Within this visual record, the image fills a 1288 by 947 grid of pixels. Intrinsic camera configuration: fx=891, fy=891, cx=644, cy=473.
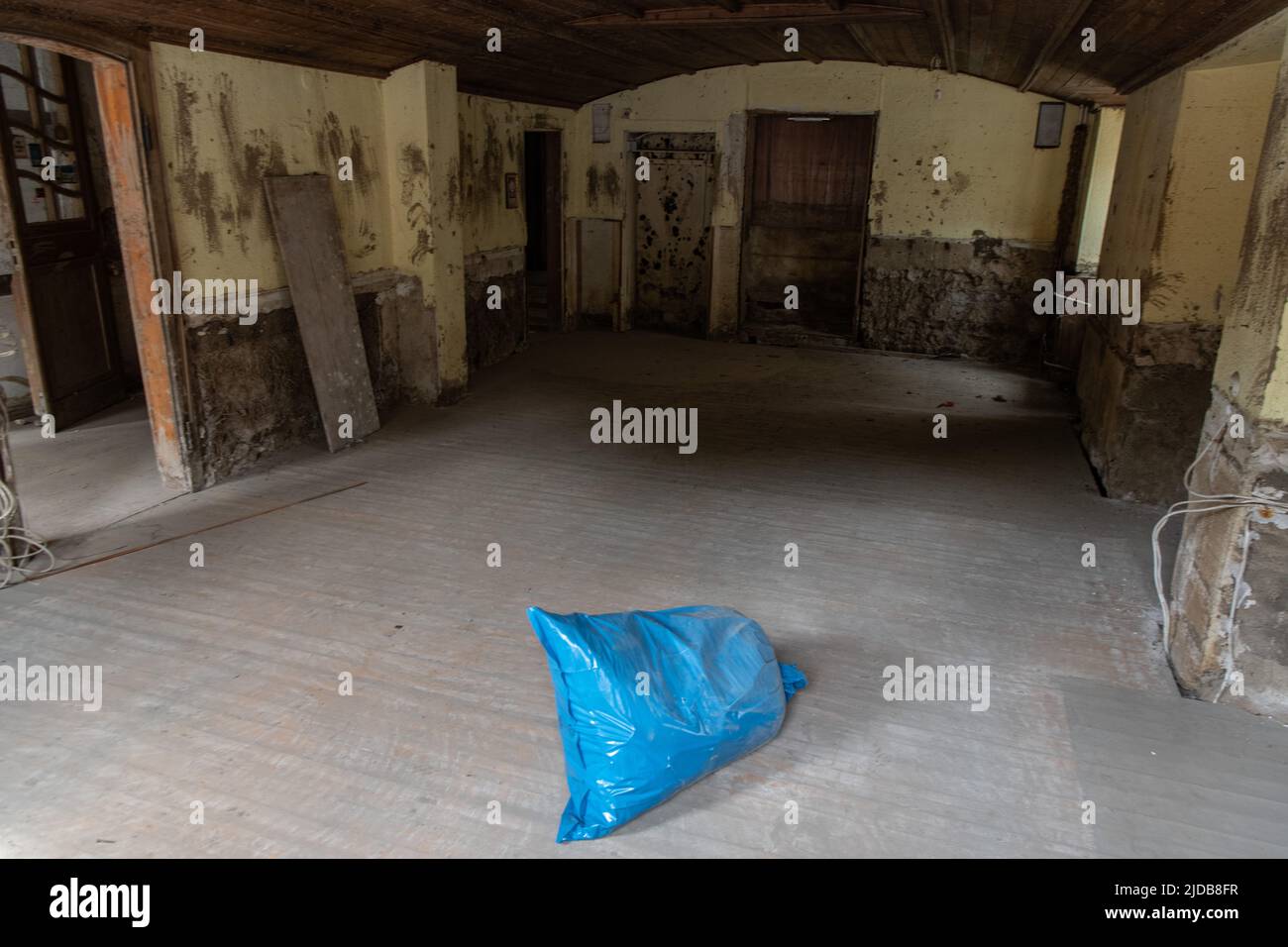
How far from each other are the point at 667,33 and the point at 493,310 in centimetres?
316

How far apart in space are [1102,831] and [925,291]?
318 inches

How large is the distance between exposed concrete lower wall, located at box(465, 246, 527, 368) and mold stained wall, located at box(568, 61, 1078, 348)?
7.97ft

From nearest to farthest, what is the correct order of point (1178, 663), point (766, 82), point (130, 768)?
point (130, 768)
point (1178, 663)
point (766, 82)

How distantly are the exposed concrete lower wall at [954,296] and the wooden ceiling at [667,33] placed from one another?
1703mm

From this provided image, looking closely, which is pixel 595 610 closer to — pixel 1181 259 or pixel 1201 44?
pixel 1181 259

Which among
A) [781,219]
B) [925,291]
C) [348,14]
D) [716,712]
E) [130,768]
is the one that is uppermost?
[348,14]

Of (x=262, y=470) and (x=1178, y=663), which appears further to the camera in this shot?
(x=262, y=470)

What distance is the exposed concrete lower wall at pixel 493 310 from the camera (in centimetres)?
872

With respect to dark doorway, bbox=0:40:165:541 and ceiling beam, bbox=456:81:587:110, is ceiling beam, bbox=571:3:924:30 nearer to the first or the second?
ceiling beam, bbox=456:81:587:110

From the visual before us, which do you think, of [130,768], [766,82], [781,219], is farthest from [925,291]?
[130,768]

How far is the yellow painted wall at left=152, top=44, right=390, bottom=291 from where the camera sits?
524cm

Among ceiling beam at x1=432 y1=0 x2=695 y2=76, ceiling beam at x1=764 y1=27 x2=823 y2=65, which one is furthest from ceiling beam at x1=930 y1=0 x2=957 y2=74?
ceiling beam at x1=432 y1=0 x2=695 y2=76

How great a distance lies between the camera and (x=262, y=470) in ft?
19.6

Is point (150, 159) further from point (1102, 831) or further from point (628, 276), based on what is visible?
point (628, 276)
